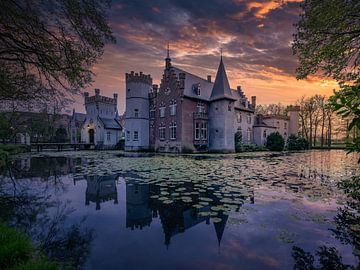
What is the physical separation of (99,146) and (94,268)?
1559 inches

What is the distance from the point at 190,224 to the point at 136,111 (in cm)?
3021

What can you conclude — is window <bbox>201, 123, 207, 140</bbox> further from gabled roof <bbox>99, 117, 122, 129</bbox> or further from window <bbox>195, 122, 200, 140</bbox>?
gabled roof <bbox>99, 117, 122, 129</bbox>

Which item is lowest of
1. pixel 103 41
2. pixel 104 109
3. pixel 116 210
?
pixel 116 210

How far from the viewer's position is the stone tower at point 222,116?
1148 inches

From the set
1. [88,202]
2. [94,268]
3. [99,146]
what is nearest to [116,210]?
[88,202]

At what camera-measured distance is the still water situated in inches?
136

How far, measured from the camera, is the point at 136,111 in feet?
110

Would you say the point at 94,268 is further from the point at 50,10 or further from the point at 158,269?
the point at 50,10

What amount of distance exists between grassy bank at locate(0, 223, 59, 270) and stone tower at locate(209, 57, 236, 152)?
2721 centimetres

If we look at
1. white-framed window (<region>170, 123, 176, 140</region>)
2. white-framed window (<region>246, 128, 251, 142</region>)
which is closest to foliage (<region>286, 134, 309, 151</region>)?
white-framed window (<region>246, 128, 251, 142</region>)

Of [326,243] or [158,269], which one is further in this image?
[326,243]

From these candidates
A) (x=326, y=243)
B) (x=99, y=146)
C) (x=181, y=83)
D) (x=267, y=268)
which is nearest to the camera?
(x=267, y=268)

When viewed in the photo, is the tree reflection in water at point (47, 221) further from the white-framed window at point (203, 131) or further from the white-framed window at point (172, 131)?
the white-framed window at point (203, 131)

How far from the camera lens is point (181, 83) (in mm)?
27812
